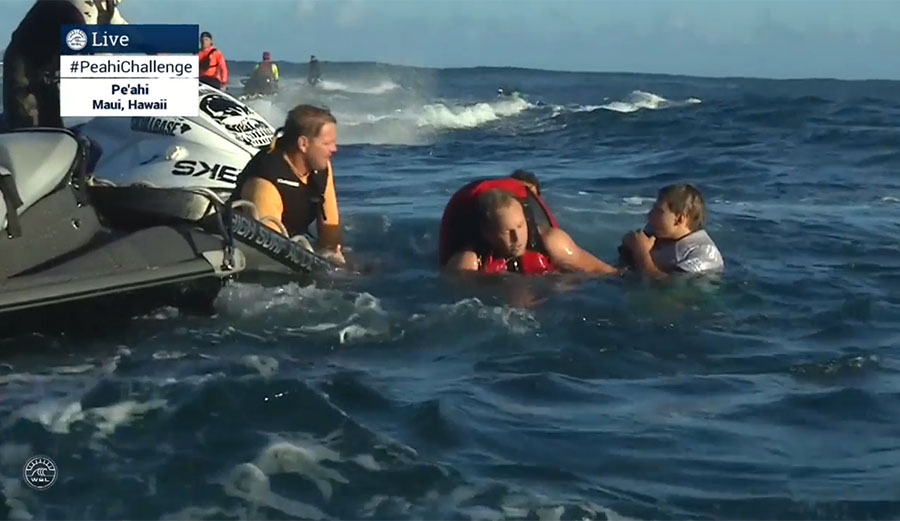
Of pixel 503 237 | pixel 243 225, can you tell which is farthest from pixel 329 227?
pixel 243 225

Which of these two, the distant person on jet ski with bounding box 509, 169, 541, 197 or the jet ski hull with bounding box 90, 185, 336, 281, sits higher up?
the distant person on jet ski with bounding box 509, 169, 541, 197

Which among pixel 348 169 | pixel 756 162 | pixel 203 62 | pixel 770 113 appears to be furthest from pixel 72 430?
pixel 770 113

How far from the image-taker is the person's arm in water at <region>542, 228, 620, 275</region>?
852 cm

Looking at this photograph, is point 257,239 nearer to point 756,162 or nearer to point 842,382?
point 842,382

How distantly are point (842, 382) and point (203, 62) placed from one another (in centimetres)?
1717

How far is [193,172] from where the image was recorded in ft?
30.0

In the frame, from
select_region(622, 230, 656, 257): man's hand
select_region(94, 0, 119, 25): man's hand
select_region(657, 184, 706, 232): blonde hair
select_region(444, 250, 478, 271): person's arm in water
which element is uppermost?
select_region(94, 0, 119, 25): man's hand

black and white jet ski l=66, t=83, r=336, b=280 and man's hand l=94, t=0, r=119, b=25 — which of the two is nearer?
black and white jet ski l=66, t=83, r=336, b=280

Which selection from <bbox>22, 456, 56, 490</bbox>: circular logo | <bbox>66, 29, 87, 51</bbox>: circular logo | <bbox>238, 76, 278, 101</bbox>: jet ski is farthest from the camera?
<bbox>238, 76, 278, 101</bbox>: jet ski

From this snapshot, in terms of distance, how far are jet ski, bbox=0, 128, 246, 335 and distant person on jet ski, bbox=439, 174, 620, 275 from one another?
166 cm

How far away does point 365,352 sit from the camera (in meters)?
6.79

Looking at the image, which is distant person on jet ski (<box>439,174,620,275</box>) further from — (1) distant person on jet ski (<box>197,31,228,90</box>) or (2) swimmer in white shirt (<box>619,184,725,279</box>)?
(1) distant person on jet ski (<box>197,31,228,90</box>)
